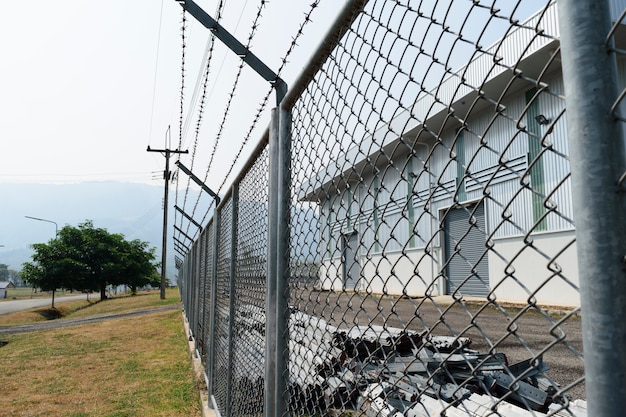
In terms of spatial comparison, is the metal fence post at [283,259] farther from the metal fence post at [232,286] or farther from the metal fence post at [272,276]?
the metal fence post at [232,286]

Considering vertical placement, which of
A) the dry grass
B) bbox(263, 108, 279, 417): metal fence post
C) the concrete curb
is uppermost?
bbox(263, 108, 279, 417): metal fence post

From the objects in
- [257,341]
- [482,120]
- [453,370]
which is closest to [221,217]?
[257,341]

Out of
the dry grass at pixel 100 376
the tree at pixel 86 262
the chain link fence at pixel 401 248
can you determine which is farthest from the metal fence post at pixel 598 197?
the tree at pixel 86 262

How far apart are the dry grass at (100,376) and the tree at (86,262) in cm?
3394

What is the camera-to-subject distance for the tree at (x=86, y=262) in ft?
148

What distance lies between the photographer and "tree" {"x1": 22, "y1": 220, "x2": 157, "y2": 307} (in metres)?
45.2

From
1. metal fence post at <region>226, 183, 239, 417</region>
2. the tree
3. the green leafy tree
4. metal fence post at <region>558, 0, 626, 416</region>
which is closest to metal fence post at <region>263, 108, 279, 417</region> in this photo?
metal fence post at <region>226, 183, 239, 417</region>

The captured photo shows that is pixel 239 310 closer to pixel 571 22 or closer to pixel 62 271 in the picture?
pixel 571 22

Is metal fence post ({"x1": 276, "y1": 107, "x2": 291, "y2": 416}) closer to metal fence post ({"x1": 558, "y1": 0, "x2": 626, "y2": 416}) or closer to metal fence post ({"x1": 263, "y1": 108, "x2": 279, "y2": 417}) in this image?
metal fence post ({"x1": 263, "y1": 108, "x2": 279, "y2": 417})

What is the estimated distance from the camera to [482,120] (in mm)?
12734

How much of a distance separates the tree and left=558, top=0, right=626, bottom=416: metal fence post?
49905 mm

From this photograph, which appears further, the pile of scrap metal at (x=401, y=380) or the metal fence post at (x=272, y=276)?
the metal fence post at (x=272, y=276)

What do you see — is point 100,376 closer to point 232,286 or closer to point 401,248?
point 232,286

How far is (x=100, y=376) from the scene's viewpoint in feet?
28.3
